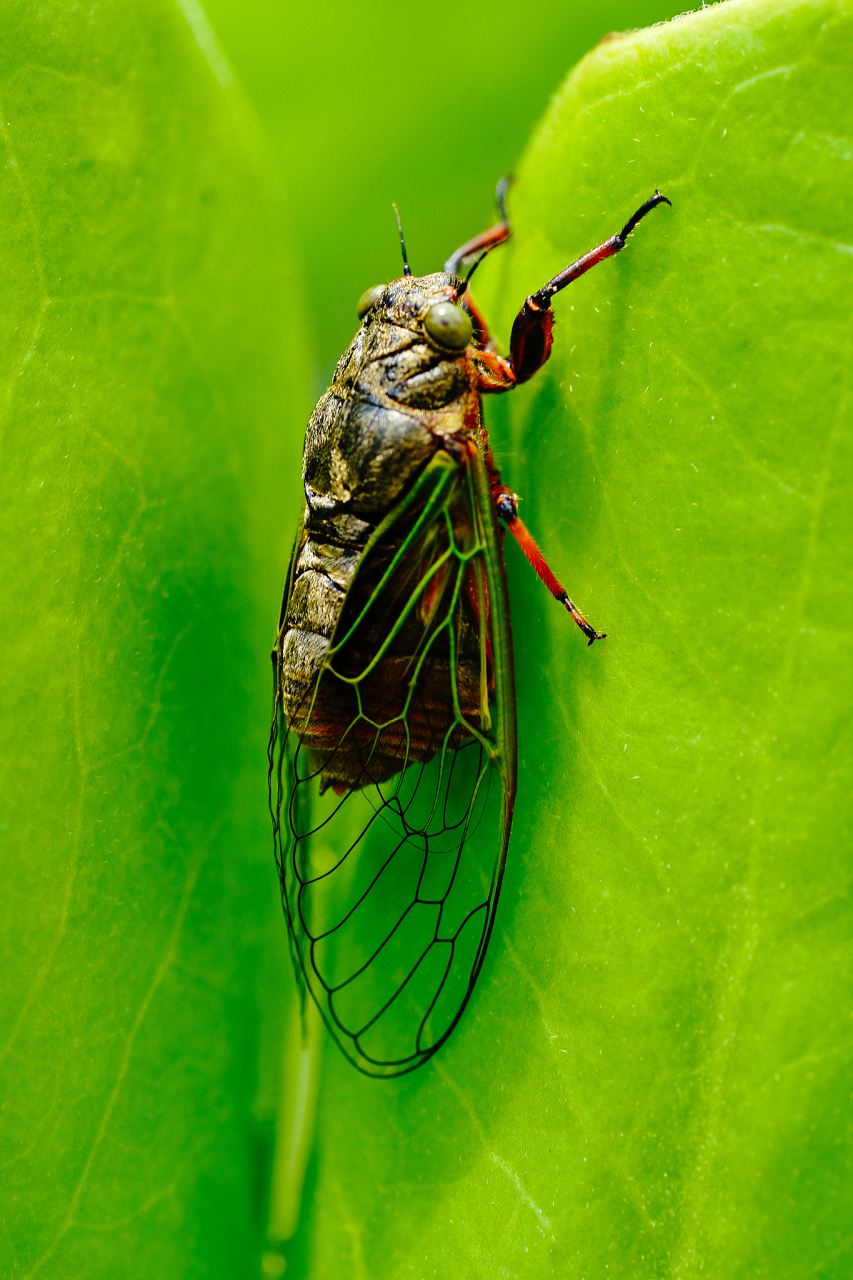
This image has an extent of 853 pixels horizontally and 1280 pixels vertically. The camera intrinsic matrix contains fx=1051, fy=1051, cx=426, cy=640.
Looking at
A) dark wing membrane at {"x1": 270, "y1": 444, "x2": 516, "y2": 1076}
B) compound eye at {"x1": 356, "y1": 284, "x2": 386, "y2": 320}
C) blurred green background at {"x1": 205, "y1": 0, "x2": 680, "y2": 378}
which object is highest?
blurred green background at {"x1": 205, "y1": 0, "x2": 680, "y2": 378}

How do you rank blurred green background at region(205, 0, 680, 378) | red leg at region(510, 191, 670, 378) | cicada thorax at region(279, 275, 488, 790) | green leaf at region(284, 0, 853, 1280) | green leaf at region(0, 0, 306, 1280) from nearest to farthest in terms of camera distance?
→ 1. green leaf at region(284, 0, 853, 1280)
2. green leaf at region(0, 0, 306, 1280)
3. red leg at region(510, 191, 670, 378)
4. cicada thorax at region(279, 275, 488, 790)
5. blurred green background at region(205, 0, 680, 378)

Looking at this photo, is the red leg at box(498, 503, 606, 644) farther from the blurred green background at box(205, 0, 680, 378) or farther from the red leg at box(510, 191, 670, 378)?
the blurred green background at box(205, 0, 680, 378)

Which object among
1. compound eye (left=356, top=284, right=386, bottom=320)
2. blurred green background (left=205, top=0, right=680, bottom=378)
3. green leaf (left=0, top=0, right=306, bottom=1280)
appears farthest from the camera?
blurred green background (left=205, top=0, right=680, bottom=378)

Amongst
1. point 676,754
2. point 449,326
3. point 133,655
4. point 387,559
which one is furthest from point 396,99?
point 676,754

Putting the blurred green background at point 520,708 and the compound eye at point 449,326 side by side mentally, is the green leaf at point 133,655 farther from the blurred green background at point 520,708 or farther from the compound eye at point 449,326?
the compound eye at point 449,326

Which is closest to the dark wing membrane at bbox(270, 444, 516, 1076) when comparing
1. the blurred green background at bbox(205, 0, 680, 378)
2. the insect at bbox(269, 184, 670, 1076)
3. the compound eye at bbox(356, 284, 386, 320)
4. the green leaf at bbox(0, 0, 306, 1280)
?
the insect at bbox(269, 184, 670, 1076)

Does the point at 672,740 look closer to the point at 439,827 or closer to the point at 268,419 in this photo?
the point at 439,827

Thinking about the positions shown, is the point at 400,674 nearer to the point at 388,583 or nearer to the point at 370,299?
A: the point at 388,583
